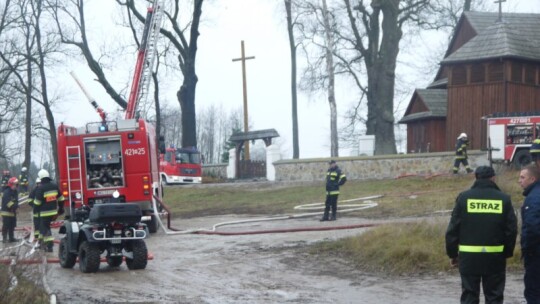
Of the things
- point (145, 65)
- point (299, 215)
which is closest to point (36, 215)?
point (299, 215)

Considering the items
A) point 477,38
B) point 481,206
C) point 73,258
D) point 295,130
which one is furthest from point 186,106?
point 481,206

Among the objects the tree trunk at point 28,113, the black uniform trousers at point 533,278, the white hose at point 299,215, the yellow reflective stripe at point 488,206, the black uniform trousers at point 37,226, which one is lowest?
the white hose at point 299,215

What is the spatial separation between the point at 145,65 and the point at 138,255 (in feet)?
59.0

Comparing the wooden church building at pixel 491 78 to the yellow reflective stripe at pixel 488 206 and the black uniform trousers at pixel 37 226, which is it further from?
the yellow reflective stripe at pixel 488 206

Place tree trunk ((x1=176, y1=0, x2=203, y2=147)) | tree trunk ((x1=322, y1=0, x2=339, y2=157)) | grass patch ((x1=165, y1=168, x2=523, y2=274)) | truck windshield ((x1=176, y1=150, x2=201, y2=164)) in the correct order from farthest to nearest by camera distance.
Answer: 1. truck windshield ((x1=176, y1=150, x2=201, y2=164))
2. tree trunk ((x1=176, y1=0, x2=203, y2=147))
3. tree trunk ((x1=322, y1=0, x2=339, y2=157))
4. grass patch ((x1=165, y1=168, x2=523, y2=274))

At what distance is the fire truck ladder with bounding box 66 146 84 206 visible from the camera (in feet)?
71.5

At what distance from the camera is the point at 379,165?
117ft

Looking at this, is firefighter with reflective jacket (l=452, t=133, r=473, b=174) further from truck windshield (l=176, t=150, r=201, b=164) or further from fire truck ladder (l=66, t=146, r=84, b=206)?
truck windshield (l=176, t=150, r=201, b=164)

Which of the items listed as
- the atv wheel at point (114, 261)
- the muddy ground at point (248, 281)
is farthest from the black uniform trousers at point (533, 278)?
the atv wheel at point (114, 261)

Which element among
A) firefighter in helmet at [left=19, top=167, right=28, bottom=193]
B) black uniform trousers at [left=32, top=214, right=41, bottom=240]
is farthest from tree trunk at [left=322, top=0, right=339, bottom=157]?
black uniform trousers at [left=32, top=214, right=41, bottom=240]

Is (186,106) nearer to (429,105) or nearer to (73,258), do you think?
(429,105)

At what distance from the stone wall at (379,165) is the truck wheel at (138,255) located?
19.5m

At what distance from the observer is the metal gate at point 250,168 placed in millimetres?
48750

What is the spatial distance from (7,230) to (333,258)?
971 centimetres
